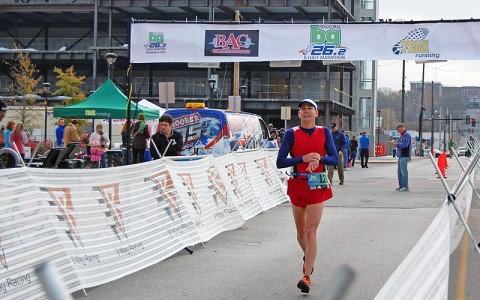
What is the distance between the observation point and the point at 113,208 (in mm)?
8008

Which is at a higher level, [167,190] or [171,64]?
[171,64]

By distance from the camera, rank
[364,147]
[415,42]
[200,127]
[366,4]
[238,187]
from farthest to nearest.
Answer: [366,4] → [364,147] → [415,42] → [200,127] → [238,187]

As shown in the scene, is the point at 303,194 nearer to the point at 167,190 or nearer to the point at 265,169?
the point at 167,190

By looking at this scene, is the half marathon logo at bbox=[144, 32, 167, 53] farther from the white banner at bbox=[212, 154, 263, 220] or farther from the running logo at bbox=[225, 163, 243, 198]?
the running logo at bbox=[225, 163, 243, 198]

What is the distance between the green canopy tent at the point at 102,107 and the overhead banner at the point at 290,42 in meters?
1.62

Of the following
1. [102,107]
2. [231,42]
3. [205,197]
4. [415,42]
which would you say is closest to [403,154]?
[415,42]

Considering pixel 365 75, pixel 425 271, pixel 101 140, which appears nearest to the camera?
pixel 425 271

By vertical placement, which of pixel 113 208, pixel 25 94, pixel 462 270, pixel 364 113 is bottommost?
pixel 462 270

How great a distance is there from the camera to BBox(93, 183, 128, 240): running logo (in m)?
7.85

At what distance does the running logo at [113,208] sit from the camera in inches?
309

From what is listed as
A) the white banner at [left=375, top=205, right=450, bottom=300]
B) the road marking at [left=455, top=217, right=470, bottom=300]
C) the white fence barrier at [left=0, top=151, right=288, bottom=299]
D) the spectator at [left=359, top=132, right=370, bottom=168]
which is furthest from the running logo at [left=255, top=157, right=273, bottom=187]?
the spectator at [left=359, top=132, right=370, bottom=168]

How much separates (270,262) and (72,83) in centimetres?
4585

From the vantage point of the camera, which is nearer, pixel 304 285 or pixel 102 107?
pixel 304 285

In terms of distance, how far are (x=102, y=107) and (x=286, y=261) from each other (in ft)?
39.5
